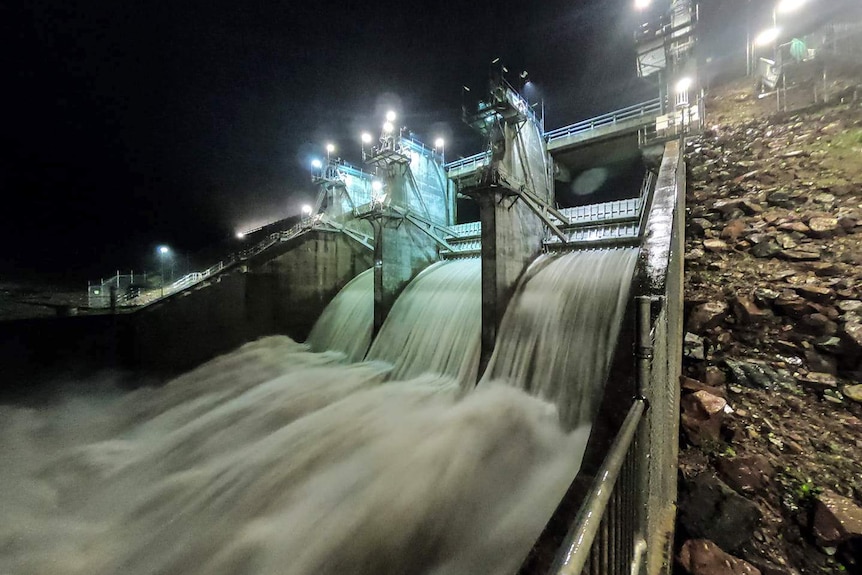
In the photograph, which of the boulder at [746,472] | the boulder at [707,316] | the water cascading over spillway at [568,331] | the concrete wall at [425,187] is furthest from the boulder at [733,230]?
the concrete wall at [425,187]

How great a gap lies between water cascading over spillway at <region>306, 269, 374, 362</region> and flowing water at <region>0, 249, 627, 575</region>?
1.66m

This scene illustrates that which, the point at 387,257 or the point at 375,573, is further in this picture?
the point at 387,257

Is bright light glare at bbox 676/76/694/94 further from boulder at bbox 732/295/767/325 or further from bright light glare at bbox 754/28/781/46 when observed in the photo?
boulder at bbox 732/295/767/325

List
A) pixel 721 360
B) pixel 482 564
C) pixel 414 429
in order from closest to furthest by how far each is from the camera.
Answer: pixel 482 564, pixel 721 360, pixel 414 429

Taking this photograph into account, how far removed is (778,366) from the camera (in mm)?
3699

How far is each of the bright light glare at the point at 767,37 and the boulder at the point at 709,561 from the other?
13769mm

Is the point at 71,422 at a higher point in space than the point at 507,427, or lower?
lower

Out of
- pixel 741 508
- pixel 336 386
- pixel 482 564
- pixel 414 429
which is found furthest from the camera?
pixel 336 386

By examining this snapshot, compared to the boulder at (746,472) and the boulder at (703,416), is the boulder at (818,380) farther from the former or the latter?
the boulder at (746,472)

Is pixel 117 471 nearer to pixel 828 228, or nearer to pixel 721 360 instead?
pixel 721 360

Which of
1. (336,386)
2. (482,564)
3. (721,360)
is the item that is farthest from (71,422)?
(721,360)

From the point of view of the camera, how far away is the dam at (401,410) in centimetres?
295

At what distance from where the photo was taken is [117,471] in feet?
18.0

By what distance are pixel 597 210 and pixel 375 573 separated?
1137 cm
